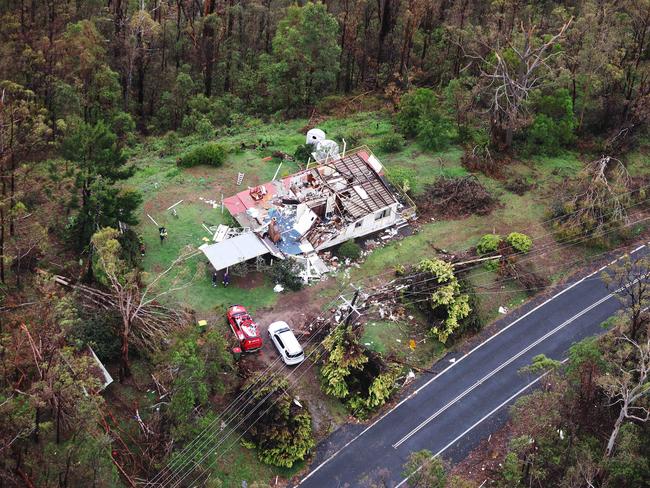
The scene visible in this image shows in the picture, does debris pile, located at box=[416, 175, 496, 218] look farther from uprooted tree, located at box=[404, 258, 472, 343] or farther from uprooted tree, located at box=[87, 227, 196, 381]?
uprooted tree, located at box=[87, 227, 196, 381]

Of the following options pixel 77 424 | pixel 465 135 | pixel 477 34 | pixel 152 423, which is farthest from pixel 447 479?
pixel 477 34

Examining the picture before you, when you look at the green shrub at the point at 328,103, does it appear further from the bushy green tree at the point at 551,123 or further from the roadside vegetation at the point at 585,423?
the roadside vegetation at the point at 585,423

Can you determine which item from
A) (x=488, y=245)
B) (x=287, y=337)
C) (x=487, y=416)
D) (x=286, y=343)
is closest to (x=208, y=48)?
(x=488, y=245)

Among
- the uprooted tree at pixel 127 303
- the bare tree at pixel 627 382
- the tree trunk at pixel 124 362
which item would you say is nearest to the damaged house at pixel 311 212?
the uprooted tree at pixel 127 303

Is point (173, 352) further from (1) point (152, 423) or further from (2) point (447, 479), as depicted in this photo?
(2) point (447, 479)

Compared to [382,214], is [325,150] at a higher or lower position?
higher

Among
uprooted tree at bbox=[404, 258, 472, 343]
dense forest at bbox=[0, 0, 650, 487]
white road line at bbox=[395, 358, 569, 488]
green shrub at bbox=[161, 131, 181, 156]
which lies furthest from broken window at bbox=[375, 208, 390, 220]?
green shrub at bbox=[161, 131, 181, 156]

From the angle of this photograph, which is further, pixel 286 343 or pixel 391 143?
pixel 391 143

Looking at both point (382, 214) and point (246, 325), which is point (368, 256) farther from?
point (246, 325)
